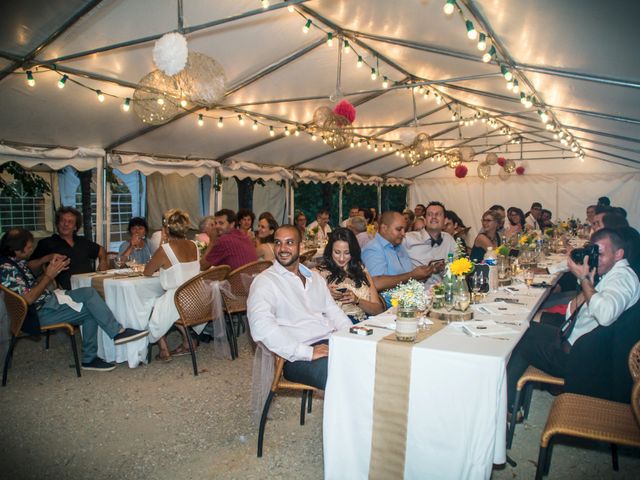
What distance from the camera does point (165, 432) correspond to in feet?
10.5

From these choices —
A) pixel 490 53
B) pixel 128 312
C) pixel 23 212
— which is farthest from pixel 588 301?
pixel 23 212

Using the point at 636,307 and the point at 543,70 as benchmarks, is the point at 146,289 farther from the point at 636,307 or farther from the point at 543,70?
the point at 543,70

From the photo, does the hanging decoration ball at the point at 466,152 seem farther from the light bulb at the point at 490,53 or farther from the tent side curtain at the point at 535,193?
the light bulb at the point at 490,53

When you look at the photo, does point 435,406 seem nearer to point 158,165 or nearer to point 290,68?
point 290,68

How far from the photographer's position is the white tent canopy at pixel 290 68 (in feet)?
12.6

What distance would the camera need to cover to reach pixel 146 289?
4.68 m

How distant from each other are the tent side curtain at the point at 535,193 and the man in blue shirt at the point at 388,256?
12.2m

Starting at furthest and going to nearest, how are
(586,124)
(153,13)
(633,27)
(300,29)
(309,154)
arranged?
(309,154) < (586,124) < (300,29) < (153,13) < (633,27)

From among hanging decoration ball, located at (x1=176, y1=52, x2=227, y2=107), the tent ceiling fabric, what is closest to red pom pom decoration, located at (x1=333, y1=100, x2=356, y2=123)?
the tent ceiling fabric

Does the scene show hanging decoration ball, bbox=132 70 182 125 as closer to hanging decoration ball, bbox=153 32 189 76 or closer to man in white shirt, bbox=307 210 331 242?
hanging decoration ball, bbox=153 32 189 76

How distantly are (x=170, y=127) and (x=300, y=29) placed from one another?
2.94 meters

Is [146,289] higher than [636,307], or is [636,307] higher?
[636,307]

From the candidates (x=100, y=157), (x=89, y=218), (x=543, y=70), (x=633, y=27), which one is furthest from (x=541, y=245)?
(x=89, y=218)

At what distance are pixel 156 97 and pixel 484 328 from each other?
2.73 m
